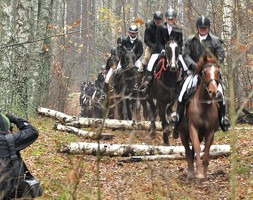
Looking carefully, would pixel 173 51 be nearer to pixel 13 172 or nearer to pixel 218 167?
pixel 218 167

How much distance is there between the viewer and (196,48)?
11.2 m

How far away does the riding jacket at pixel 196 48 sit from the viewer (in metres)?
10.8

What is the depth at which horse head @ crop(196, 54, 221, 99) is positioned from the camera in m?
9.65

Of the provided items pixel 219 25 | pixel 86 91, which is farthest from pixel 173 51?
pixel 86 91

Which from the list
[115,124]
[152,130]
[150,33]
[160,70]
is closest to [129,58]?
[150,33]

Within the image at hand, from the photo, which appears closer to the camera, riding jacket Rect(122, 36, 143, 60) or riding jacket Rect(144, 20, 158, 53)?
riding jacket Rect(144, 20, 158, 53)

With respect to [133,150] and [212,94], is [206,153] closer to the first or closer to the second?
[212,94]

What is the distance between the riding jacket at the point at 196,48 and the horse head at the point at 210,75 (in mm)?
613

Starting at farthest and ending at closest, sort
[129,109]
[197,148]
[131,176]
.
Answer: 1. [129,109]
2. [131,176]
3. [197,148]

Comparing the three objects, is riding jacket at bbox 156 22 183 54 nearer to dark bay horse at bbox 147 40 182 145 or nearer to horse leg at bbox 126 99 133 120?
dark bay horse at bbox 147 40 182 145

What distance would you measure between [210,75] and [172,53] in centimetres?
393

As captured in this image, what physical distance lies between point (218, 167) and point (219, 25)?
9.07 meters

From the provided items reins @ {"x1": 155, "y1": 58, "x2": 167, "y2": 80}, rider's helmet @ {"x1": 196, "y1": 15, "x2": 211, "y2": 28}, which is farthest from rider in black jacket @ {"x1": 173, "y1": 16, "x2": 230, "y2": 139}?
reins @ {"x1": 155, "y1": 58, "x2": 167, "y2": 80}

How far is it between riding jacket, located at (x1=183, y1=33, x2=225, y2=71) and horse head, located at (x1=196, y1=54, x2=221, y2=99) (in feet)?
2.01
